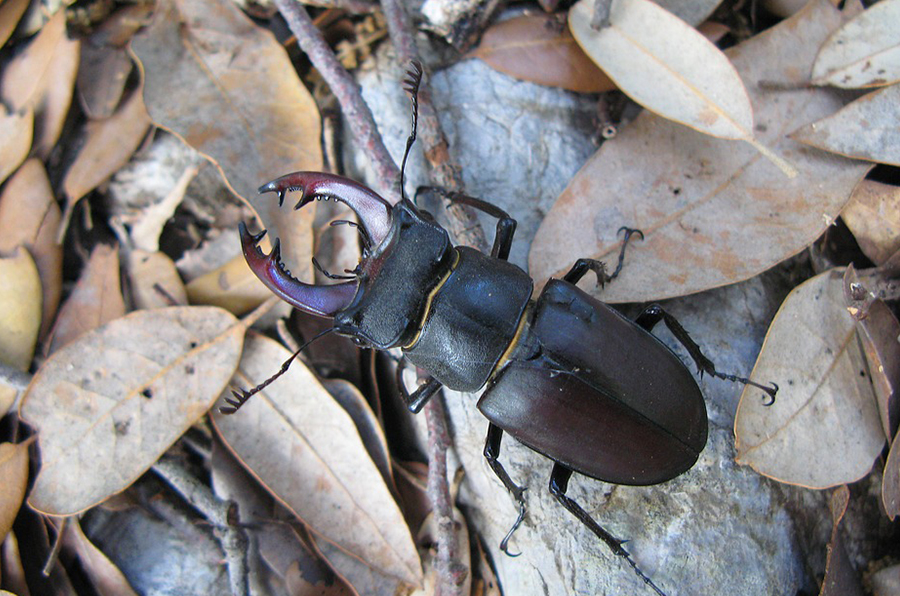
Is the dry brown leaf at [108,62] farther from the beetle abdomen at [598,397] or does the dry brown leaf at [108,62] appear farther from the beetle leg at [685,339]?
the beetle leg at [685,339]

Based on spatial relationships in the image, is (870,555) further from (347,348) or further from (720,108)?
(347,348)

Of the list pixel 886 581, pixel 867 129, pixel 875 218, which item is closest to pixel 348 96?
pixel 867 129

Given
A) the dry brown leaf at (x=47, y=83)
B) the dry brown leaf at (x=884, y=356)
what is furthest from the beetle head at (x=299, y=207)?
the dry brown leaf at (x=884, y=356)

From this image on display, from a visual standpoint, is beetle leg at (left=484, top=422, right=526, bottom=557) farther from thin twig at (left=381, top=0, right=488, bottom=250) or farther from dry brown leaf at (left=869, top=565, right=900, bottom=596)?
dry brown leaf at (left=869, top=565, right=900, bottom=596)

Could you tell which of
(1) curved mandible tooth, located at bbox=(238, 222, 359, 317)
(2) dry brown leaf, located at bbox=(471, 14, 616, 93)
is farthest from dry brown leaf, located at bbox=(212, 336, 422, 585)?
(2) dry brown leaf, located at bbox=(471, 14, 616, 93)

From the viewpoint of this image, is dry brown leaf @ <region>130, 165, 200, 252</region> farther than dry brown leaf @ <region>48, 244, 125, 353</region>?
Yes

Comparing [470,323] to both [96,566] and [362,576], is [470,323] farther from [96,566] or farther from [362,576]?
[96,566]

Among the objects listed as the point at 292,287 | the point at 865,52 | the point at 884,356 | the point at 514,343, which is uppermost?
the point at 865,52
